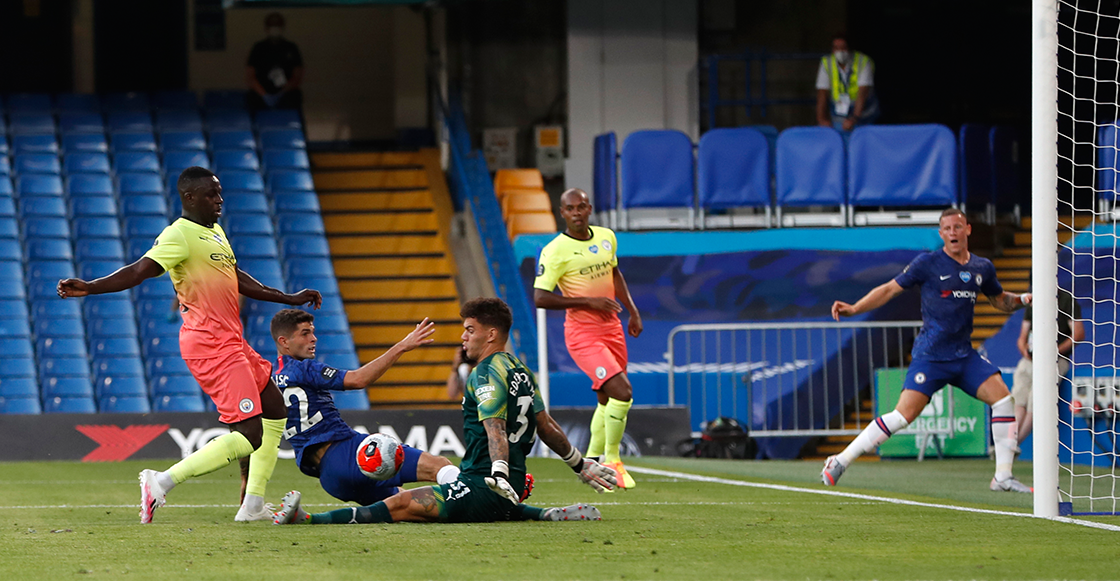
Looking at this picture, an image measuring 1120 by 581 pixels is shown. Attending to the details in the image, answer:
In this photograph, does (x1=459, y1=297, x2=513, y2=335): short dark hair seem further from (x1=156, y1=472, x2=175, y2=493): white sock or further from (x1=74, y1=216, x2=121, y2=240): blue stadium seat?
(x1=74, y1=216, x2=121, y2=240): blue stadium seat

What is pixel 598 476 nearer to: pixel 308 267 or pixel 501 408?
pixel 501 408

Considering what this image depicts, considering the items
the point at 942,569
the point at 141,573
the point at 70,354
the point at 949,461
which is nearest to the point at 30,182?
the point at 70,354

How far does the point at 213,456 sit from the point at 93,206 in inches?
474

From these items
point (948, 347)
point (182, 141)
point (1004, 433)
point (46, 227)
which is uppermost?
point (182, 141)

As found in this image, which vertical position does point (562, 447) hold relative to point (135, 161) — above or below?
below

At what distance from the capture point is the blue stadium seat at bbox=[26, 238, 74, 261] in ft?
57.3

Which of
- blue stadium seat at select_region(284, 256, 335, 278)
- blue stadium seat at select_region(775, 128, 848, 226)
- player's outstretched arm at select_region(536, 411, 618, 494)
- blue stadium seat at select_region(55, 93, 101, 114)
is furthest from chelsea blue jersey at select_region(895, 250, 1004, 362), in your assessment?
blue stadium seat at select_region(55, 93, 101, 114)

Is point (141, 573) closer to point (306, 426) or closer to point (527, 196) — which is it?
point (306, 426)

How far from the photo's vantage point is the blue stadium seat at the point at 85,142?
18.9 metres

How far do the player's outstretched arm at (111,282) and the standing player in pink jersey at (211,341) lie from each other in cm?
10

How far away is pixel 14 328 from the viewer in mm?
16562

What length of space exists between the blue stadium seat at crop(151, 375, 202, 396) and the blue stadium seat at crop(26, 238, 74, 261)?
2348 millimetres

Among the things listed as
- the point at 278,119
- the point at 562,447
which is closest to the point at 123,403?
the point at 278,119

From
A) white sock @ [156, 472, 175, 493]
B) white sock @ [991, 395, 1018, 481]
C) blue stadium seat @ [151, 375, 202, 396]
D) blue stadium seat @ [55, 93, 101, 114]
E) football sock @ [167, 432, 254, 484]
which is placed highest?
blue stadium seat @ [55, 93, 101, 114]
